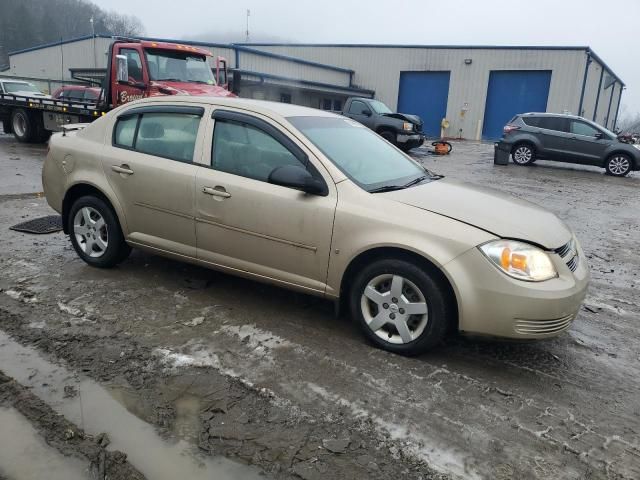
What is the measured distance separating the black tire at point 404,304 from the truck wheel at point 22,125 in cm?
1519

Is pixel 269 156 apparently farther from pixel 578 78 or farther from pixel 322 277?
pixel 578 78

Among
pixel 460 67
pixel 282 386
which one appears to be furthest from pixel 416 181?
pixel 460 67

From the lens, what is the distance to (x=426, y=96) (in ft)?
102

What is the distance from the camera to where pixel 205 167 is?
162 inches

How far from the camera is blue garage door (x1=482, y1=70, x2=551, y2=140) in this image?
27.6 metres

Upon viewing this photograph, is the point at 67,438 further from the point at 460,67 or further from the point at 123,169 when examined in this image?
the point at 460,67

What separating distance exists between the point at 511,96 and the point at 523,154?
1362 cm

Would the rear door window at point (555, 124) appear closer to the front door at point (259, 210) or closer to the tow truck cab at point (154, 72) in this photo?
the tow truck cab at point (154, 72)

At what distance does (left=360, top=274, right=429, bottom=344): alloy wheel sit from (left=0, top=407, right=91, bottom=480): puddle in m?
1.95

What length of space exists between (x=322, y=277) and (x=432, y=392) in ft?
3.58

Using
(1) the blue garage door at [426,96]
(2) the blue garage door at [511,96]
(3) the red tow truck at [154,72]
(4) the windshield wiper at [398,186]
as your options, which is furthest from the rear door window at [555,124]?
(1) the blue garage door at [426,96]

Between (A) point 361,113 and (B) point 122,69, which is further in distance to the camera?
(A) point 361,113

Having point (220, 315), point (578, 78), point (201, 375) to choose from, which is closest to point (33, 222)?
point (220, 315)

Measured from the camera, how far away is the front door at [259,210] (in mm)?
3668
